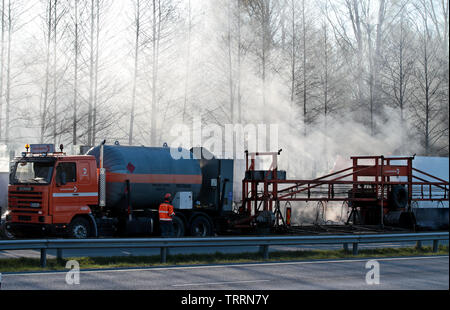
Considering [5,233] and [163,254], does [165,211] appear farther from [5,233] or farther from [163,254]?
[163,254]

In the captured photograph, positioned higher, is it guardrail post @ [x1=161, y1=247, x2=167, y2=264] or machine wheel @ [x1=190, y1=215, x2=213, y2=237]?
machine wheel @ [x1=190, y1=215, x2=213, y2=237]

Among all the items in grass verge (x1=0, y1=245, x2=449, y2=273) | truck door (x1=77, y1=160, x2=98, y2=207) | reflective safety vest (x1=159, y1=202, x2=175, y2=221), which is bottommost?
grass verge (x1=0, y1=245, x2=449, y2=273)

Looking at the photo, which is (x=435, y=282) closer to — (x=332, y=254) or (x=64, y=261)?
(x=332, y=254)

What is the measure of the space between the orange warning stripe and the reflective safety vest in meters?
1.61

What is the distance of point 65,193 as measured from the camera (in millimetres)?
19516

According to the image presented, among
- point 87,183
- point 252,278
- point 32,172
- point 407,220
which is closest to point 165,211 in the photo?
point 87,183

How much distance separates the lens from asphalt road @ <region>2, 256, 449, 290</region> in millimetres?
11211

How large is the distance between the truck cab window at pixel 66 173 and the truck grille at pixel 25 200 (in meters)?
0.73

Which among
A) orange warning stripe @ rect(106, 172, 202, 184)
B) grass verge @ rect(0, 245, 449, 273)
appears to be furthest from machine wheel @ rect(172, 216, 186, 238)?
grass verge @ rect(0, 245, 449, 273)

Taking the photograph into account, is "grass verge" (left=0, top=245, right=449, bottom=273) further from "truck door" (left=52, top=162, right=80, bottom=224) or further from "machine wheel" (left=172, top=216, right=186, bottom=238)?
"machine wheel" (left=172, top=216, right=186, bottom=238)

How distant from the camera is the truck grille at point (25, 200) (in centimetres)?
1916

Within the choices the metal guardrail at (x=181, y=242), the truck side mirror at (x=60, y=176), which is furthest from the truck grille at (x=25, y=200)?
the metal guardrail at (x=181, y=242)

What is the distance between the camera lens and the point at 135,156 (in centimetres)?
2141
